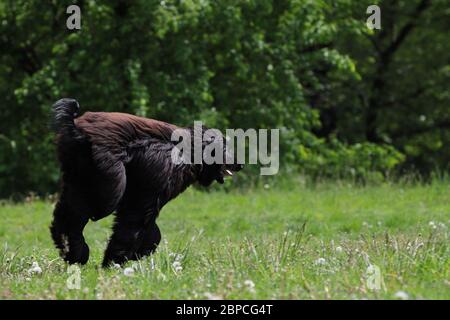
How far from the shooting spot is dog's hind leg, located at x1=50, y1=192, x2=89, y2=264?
275 inches

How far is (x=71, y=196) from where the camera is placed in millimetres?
6953

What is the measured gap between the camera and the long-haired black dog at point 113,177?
676cm

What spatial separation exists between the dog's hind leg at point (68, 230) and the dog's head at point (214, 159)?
1.21 meters

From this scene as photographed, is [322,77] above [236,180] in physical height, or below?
above

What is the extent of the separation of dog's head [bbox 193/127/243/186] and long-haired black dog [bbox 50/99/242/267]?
36 centimetres

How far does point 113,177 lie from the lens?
674 centimetres

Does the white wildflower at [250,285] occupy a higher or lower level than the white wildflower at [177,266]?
higher

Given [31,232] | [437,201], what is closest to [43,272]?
[31,232]

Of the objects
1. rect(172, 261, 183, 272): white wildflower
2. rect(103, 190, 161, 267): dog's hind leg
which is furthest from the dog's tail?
rect(172, 261, 183, 272): white wildflower

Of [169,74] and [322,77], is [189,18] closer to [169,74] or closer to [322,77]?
[169,74]

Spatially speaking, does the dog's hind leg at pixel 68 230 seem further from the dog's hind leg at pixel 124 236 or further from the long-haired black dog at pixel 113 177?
the dog's hind leg at pixel 124 236

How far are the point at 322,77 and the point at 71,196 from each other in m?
17.8

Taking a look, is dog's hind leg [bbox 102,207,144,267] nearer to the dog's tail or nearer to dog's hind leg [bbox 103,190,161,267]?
dog's hind leg [bbox 103,190,161,267]

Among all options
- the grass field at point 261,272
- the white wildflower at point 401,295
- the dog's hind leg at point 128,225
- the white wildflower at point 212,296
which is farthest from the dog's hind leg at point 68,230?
the white wildflower at point 401,295
